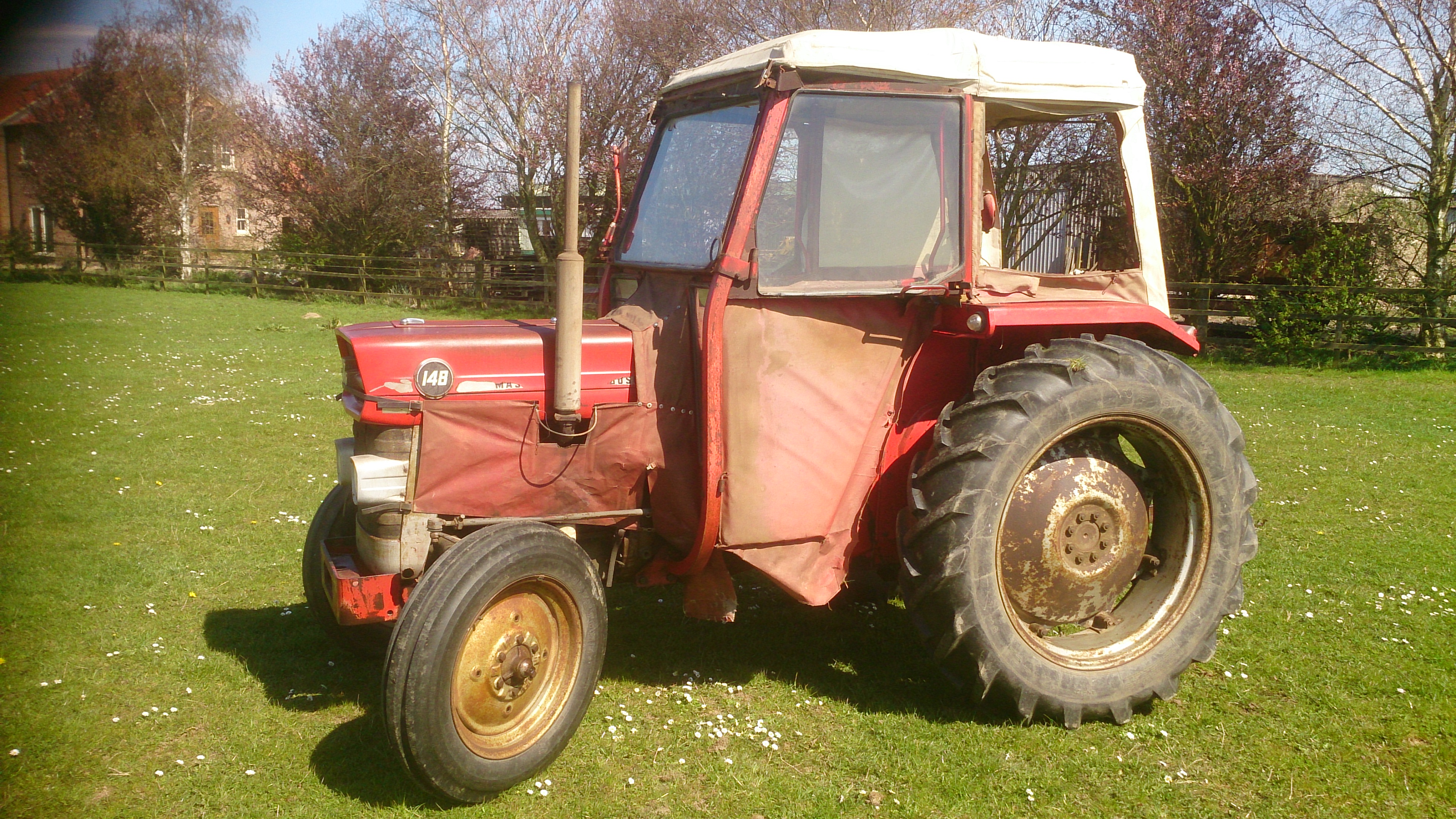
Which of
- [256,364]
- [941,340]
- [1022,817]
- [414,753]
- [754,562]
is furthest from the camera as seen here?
[256,364]

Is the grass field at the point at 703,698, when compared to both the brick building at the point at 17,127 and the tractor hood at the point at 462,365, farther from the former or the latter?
the tractor hood at the point at 462,365

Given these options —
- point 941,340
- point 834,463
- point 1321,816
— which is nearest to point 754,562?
point 834,463

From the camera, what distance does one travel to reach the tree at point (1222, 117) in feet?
57.3

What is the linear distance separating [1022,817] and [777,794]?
31.1 inches

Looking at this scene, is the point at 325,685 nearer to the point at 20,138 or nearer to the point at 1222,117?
the point at 20,138

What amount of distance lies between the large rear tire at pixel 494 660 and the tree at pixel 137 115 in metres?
1.64

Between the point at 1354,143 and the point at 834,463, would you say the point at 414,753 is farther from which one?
the point at 1354,143

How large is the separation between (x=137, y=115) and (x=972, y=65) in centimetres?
914

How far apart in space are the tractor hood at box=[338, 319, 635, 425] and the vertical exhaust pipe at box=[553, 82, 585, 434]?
0.33 ft

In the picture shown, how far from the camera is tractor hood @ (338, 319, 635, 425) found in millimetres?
3482

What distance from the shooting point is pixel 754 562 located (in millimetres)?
3721

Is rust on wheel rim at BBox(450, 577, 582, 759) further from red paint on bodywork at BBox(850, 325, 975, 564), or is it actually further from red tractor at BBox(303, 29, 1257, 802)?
red paint on bodywork at BBox(850, 325, 975, 564)

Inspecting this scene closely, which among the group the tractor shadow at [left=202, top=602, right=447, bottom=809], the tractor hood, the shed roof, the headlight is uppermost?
the shed roof

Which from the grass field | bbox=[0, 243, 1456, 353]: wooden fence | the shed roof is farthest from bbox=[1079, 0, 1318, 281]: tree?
the shed roof
